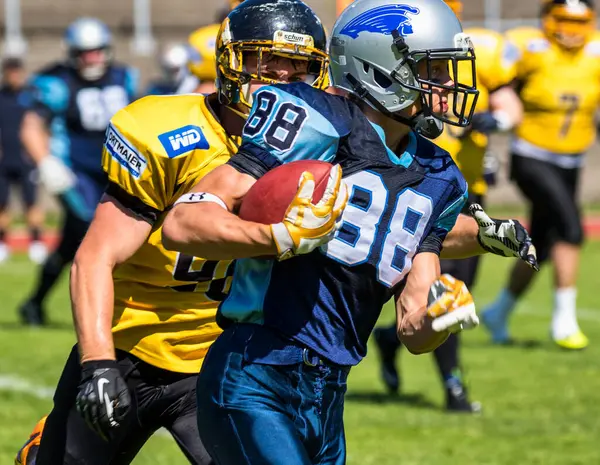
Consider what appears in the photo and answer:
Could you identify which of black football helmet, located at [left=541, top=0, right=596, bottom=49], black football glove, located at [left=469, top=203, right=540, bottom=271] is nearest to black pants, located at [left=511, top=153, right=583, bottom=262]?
black football helmet, located at [left=541, top=0, right=596, bottom=49]

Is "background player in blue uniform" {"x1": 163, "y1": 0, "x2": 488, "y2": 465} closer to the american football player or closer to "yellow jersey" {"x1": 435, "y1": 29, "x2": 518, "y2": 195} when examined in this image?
"yellow jersey" {"x1": 435, "y1": 29, "x2": 518, "y2": 195}

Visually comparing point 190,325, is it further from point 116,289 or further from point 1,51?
point 1,51

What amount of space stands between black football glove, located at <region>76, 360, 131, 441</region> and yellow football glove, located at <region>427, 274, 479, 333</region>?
824 millimetres

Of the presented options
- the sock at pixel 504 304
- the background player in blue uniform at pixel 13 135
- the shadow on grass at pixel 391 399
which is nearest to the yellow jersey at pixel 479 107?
the shadow on grass at pixel 391 399

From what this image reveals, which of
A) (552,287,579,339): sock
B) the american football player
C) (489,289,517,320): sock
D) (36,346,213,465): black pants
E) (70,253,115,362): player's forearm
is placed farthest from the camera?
the american football player

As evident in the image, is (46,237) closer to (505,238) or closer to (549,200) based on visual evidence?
(549,200)

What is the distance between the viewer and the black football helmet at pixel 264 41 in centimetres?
339

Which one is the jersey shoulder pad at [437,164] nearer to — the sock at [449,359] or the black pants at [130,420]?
the black pants at [130,420]

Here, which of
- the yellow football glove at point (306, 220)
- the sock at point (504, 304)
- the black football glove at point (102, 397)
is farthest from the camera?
the sock at point (504, 304)

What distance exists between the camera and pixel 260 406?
2.96 m

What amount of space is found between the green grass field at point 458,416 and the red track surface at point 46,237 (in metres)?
4.79

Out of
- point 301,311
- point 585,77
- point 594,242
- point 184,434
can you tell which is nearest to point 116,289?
point 184,434

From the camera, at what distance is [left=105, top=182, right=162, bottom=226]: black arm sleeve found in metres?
3.35

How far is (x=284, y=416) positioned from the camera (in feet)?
9.76
